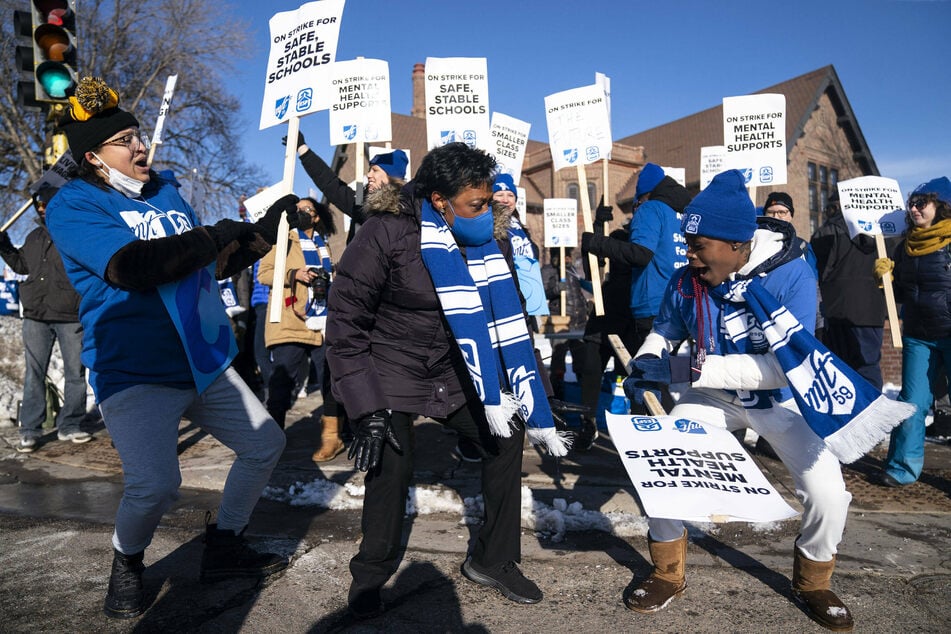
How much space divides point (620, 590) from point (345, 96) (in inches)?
189

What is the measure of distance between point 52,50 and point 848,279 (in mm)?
7700

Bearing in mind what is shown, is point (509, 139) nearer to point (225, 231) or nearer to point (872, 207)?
point (872, 207)

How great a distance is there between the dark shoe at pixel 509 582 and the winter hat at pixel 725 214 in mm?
1729

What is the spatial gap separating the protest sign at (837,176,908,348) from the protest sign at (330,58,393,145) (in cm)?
428

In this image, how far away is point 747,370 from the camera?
2857 mm

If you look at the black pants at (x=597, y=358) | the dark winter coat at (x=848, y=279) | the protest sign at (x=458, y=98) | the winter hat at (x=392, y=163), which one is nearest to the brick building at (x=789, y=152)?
the protest sign at (x=458, y=98)

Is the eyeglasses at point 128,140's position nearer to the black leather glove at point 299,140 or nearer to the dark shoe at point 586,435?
the black leather glove at point 299,140

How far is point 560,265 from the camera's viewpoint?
10.3 m

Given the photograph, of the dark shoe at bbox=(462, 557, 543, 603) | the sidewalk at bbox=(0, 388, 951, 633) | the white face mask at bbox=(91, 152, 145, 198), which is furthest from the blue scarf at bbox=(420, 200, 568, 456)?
the white face mask at bbox=(91, 152, 145, 198)

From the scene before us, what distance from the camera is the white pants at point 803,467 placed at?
9.06ft

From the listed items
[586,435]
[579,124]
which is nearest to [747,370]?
[586,435]

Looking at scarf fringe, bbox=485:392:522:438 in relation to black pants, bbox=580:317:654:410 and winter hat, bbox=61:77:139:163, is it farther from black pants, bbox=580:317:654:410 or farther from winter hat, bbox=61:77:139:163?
black pants, bbox=580:317:654:410

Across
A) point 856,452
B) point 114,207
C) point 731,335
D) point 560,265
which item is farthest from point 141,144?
point 560,265

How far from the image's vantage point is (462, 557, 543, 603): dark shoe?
2965 millimetres
